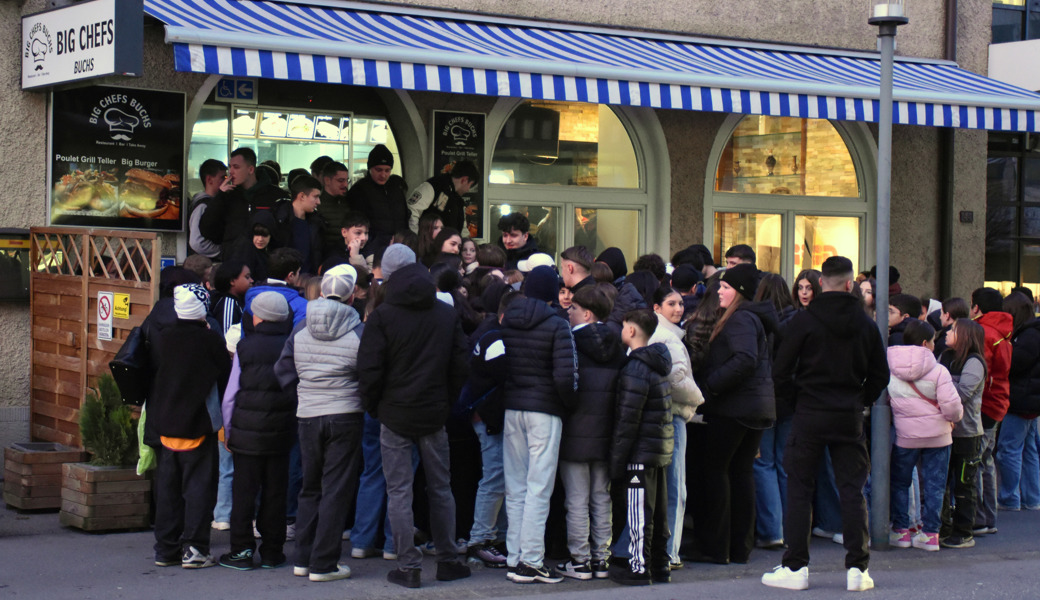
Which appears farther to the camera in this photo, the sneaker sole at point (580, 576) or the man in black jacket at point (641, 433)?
the sneaker sole at point (580, 576)

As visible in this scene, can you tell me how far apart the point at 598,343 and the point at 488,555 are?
1.47m

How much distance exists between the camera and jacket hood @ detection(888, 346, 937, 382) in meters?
8.03

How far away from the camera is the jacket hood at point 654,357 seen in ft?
22.5

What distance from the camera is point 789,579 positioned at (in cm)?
698

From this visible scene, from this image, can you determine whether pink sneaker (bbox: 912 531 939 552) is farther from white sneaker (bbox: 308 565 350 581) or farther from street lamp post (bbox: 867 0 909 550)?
white sneaker (bbox: 308 565 350 581)

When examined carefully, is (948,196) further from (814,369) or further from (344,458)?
(344,458)

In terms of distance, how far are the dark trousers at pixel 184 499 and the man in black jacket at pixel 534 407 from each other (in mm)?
1708

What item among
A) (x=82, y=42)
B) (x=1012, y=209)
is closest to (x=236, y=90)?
(x=82, y=42)

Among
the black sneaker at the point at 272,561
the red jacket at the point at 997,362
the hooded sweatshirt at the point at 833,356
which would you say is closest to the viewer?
the hooded sweatshirt at the point at 833,356

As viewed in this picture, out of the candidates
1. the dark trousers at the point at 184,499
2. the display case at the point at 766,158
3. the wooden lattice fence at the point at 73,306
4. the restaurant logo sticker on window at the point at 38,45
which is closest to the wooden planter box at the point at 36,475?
the wooden lattice fence at the point at 73,306

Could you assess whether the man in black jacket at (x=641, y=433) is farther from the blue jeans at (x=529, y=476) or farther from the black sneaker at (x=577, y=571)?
the blue jeans at (x=529, y=476)

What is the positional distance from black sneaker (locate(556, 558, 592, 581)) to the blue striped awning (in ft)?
12.5

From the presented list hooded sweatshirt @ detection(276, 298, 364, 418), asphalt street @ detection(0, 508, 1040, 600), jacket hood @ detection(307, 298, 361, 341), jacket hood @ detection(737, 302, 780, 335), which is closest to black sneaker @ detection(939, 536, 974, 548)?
asphalt street @ detection(0, 508, 1040, 600)

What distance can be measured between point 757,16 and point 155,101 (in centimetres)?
642
